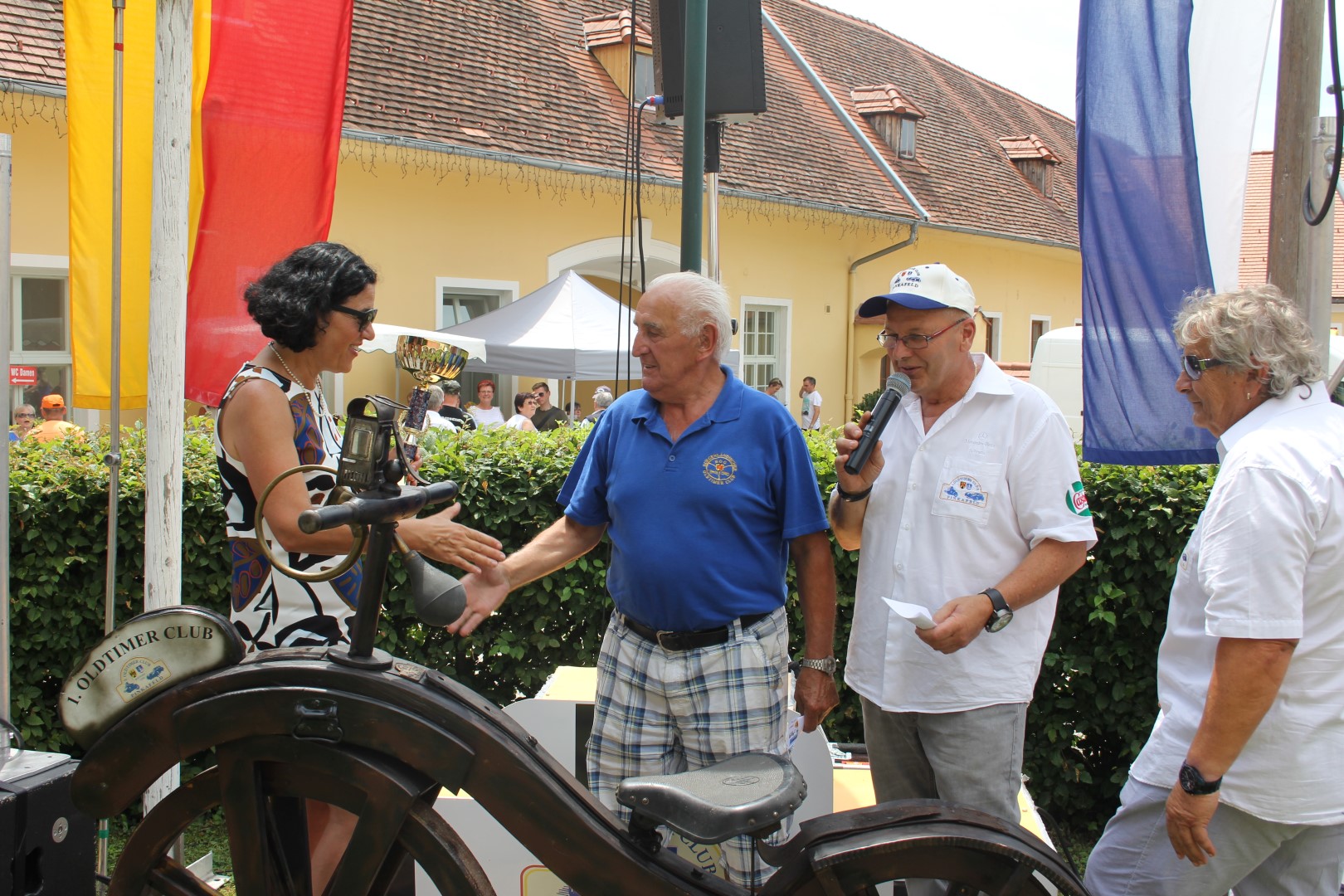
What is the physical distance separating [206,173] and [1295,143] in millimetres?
Answer: 3860

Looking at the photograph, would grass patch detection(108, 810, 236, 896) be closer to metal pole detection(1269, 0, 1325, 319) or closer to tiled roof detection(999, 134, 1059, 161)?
metal pole detection(1269, 0, 1325, 319)

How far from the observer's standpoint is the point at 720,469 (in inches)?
107

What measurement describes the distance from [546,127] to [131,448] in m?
11.4

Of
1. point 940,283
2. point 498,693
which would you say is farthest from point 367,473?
point 498,693

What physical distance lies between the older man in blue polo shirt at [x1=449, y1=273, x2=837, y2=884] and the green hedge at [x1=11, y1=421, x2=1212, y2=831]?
1.68 m

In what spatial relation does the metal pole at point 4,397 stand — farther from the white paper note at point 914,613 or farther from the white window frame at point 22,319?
the white window frame at point 22,319

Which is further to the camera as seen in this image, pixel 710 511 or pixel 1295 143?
pixel 1295 143

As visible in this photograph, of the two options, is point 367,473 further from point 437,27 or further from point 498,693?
point 437,27

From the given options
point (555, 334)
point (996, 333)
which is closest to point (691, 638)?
point (555, 334)

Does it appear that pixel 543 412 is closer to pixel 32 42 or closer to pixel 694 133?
pixel 32 42

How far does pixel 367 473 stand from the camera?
5.89 feet

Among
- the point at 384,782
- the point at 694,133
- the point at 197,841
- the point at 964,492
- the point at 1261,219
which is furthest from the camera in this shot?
the point at 1261,219

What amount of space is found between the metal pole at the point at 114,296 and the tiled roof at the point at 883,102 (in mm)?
20858

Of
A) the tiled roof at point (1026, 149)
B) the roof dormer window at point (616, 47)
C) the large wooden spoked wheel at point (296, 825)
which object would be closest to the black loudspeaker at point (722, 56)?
the large wooden spoked wheel at point (296, 825)
